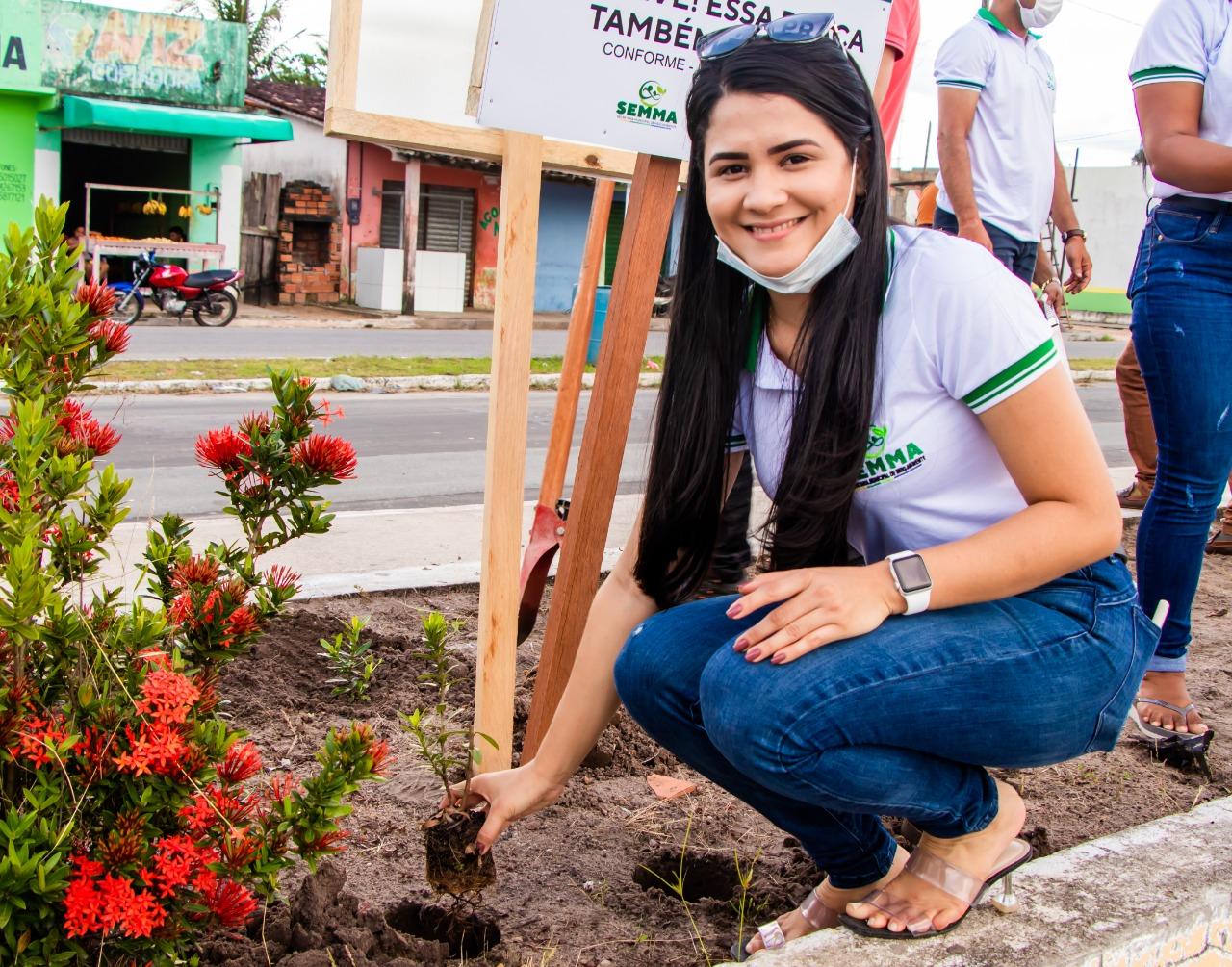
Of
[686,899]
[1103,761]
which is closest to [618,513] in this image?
[1103,761]

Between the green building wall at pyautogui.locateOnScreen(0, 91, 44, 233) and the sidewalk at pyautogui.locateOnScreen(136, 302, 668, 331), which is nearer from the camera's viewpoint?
the sidewalk at pyautogui.locateOnScreen(136, 302, 668, 331)

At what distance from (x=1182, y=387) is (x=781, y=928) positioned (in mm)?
1706

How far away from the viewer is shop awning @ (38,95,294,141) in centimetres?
2005

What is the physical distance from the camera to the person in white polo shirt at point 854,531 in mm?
1878

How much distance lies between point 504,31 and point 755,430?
2.92 ft

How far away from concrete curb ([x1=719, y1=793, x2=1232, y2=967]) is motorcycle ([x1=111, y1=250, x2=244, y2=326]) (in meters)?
17.2

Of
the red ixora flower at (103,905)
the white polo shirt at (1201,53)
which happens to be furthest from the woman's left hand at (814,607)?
the white polo shirt at (1201,53)

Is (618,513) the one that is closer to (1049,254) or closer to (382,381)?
(1049,254)

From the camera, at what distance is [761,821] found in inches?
104

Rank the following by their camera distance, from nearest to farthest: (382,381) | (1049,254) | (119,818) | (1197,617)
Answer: (119,818), (1197,617), (1049,254), (382,381)

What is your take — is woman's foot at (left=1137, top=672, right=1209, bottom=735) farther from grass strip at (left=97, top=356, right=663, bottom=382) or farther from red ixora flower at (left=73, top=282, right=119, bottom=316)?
grass strip at (left=97, top=356, right=663, bottom=382)

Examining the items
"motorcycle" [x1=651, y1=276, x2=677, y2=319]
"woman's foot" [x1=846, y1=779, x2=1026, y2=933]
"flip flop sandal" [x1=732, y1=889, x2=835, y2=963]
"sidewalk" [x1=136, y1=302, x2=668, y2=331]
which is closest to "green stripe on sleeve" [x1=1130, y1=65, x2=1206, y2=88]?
"motorcycle" [x1=651, y1=276, x2=677, y2=319]

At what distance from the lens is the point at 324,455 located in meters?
1.91

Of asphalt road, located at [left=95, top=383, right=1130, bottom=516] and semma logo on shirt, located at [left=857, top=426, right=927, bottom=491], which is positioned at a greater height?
semma logo on shirt, located at [left=857, top=426, right=927, bottom=491]
